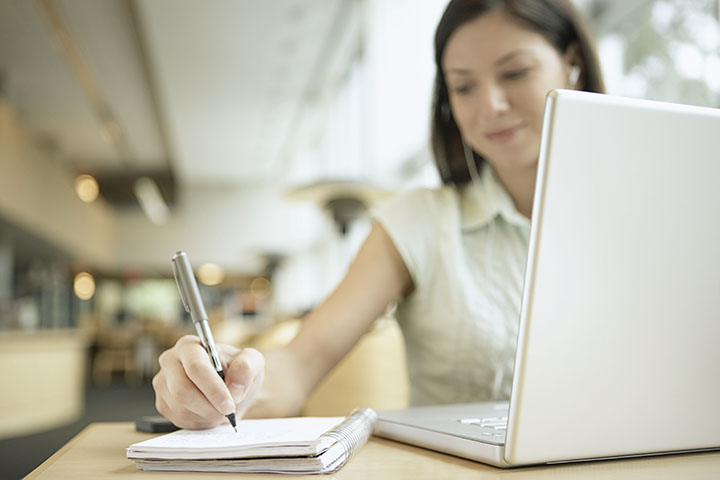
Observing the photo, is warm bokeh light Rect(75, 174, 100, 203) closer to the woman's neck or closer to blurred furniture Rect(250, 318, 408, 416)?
blurred furniture Rect(250, 318, 408, 416)

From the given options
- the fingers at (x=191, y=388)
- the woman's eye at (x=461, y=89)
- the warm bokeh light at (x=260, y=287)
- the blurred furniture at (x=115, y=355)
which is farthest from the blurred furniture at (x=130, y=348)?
the fingers at (x=191, y=388)

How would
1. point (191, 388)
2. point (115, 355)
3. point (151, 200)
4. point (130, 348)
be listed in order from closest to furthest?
1. point (191, 388)
2. point (115, 355)
3. point (130, 348)
4. point (151, 200)

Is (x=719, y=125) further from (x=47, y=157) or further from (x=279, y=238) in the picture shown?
(x=279, y=238)

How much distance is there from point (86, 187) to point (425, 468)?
11306mm

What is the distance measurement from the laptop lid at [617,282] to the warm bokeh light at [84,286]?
14.6 m

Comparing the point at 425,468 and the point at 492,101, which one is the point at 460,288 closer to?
the point at 492,101

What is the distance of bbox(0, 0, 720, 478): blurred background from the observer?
2791 millimetres

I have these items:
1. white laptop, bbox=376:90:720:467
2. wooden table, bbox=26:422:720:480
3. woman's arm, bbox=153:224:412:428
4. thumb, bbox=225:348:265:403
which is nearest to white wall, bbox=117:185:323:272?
woman's arm, bbox=153:224:412:428

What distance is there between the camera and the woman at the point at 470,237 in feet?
3.32

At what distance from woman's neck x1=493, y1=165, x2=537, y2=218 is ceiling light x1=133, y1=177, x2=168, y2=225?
11.5m

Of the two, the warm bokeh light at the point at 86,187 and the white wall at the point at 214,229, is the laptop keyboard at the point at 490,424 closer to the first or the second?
the warm bokeh light at the point at 86,187

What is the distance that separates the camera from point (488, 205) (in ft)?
3.68

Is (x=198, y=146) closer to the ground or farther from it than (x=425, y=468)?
farther from it

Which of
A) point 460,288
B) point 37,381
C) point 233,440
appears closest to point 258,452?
point 233,440
